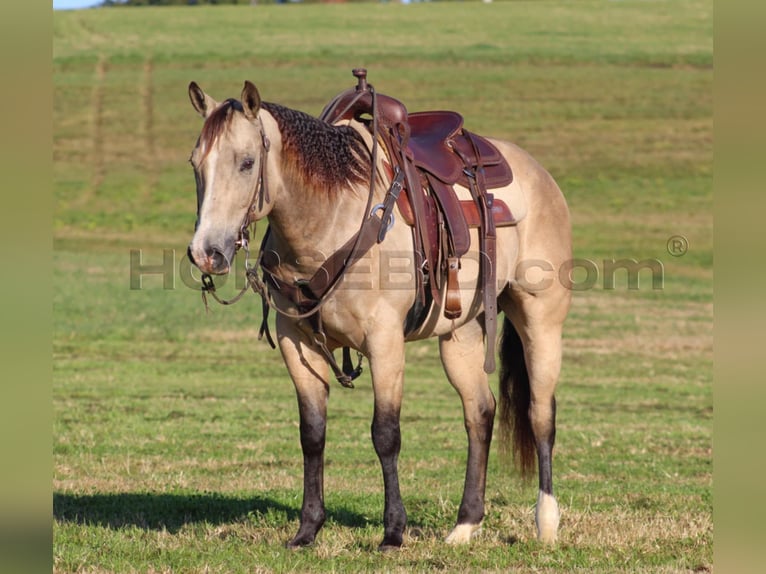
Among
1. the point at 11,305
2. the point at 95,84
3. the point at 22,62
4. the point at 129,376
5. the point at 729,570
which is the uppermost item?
the point at 95,84

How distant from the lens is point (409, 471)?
8414mm

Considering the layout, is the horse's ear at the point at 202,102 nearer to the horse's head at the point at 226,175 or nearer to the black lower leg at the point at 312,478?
the horse's head at the point at 226,175

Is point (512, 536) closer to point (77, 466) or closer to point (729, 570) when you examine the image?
point (77, 466)

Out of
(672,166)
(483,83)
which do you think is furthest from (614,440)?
(483,83)

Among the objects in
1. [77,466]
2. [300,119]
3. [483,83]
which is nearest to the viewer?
[300,119]

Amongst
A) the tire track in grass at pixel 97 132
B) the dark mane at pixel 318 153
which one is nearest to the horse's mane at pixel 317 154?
the dark mane at pixel 318 153

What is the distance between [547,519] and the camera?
229 inches

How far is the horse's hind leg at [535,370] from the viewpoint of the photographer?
6.35 metres

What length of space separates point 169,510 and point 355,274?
7.36ft

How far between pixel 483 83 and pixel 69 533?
134 ft

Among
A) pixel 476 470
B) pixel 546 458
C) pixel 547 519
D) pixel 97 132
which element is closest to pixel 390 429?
pixel 476 470

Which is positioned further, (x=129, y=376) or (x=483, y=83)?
(x=483, y=83)

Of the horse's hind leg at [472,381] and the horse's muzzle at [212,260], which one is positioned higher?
the horse's muzzle at [212,260]

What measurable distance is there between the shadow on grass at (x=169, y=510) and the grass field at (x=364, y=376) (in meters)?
0.03
